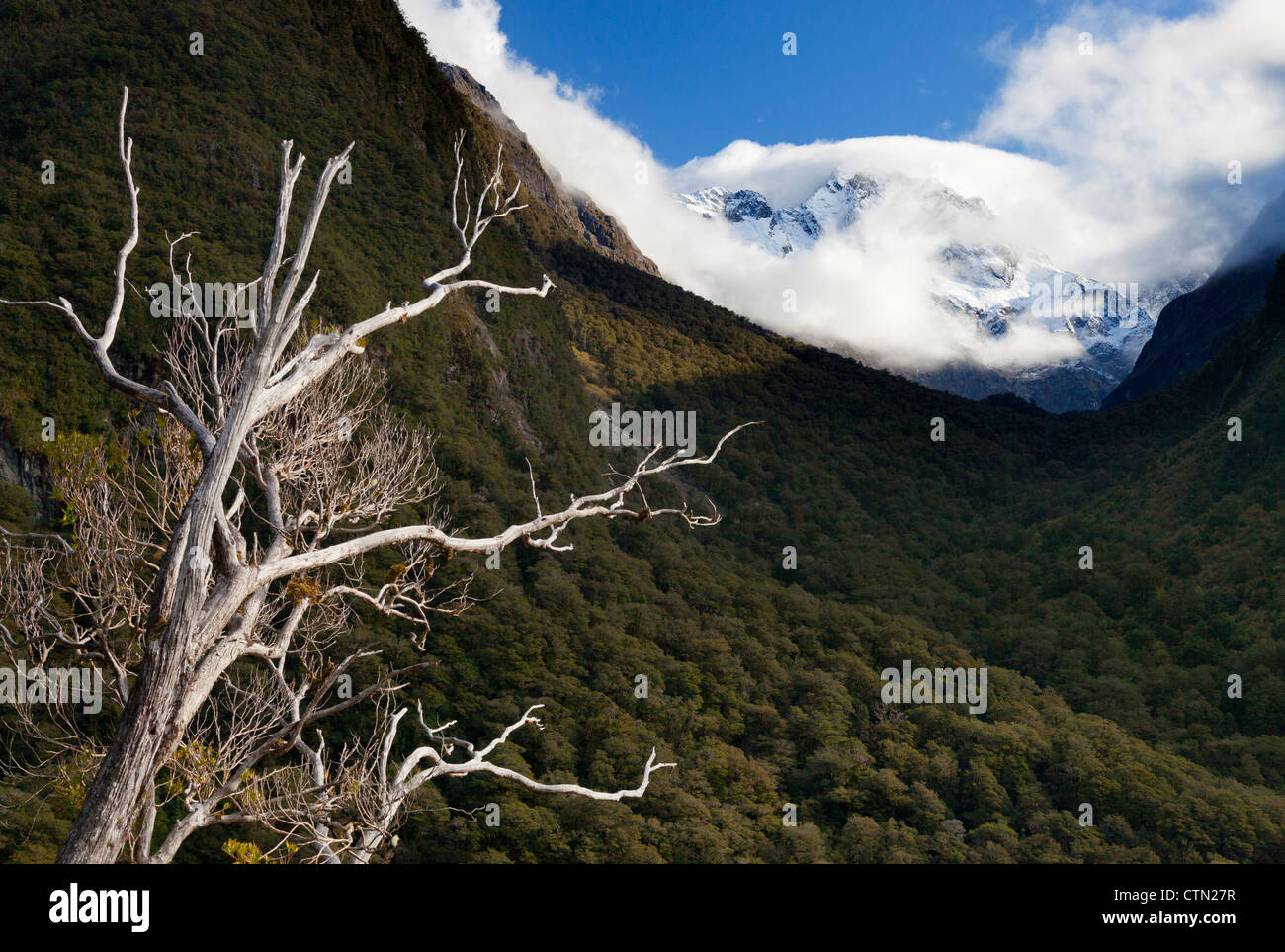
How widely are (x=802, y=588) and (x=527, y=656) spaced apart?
3451 cm

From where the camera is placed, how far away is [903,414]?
118125mm

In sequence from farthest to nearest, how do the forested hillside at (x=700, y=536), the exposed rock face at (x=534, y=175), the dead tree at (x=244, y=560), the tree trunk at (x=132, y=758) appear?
the exposed rock face at (x=534, y=175)
the forested hillside at (x=700, y=536)
the dead tree at (x=244, y=560)
the tree trunk at (x=132, y=758)

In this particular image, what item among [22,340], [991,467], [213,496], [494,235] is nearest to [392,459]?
[213,496]

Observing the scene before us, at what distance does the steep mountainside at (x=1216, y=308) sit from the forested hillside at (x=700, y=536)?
45.8 meters

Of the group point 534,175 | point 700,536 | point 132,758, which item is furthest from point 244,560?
point 534,175

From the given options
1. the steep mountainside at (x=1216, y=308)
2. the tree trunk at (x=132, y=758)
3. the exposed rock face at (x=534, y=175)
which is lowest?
the tree trunk at (x=132, y=758)

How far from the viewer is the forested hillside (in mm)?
49688

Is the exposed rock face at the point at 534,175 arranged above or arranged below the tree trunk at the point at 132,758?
above

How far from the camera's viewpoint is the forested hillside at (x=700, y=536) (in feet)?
Answer: 163

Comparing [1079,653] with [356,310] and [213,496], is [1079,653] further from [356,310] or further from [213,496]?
[213,496]

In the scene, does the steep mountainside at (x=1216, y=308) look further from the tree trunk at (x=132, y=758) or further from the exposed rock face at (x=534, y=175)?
the tree trunk at (x=132, y=758)

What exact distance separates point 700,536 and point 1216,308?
398 ft

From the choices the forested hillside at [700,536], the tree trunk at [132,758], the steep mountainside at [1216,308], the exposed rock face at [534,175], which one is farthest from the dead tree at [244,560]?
the steep mountainside at [1216,308]

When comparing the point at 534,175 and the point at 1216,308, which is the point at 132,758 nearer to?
the point at 534,175
